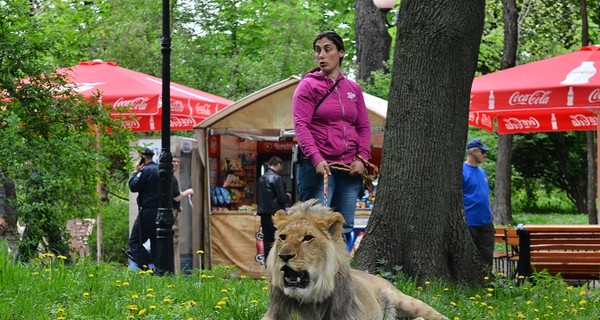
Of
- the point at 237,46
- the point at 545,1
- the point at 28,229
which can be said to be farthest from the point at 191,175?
the point at 237,46

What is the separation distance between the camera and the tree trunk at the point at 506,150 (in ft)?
85.3

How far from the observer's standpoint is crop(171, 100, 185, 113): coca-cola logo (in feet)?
60.9

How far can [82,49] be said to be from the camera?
101 feet

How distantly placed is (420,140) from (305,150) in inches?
69.4

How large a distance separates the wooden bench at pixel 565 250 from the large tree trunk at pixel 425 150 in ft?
10.2

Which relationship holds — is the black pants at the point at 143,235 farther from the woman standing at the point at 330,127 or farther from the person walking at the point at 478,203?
the woman standing at the point at 330,127

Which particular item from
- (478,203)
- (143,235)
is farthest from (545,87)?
(143,235)

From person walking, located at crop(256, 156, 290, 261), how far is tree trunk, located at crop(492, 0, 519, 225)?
945 centimetres

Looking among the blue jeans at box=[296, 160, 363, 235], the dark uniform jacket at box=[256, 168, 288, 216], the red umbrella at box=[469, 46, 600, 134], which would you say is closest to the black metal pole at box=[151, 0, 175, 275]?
the dark uniform jacket at box=[256, 168, 288, 216]

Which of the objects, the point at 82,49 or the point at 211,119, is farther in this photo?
the point at 82,49

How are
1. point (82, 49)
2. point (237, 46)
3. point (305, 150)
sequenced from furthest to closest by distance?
1. point (237, 46)
2. point (82, 49)
3. point (305, 150)

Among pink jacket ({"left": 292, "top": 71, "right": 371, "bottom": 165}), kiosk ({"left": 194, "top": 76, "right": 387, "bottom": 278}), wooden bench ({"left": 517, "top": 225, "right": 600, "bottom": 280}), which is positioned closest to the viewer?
pink jacket ({"left": 292, "top": 71, "right": 371, "bottom": 165})

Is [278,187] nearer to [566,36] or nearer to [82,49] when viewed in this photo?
[82,49]

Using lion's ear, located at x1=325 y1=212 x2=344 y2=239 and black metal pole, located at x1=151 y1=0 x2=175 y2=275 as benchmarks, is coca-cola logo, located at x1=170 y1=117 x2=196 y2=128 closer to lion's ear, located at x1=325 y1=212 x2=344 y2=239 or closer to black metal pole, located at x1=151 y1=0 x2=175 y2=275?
black metal pole, located at x1=151 y1=0 x2=175 y2=275
